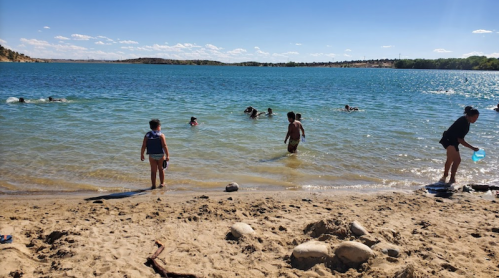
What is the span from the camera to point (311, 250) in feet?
13.5

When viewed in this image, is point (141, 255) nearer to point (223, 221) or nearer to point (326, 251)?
point (223, 221)

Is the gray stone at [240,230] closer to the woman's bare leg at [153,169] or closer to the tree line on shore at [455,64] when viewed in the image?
the woman's bare leg at [153,169]

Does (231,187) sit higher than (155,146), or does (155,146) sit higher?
(155,146)

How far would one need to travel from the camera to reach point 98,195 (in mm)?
6883

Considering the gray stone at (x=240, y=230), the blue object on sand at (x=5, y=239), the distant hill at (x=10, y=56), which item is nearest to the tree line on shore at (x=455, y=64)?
the gray stone at (x=240, y=230)

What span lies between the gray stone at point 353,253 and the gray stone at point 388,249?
208 millimetres

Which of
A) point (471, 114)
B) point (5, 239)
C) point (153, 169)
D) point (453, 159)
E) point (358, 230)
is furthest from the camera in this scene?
point (453, 159)

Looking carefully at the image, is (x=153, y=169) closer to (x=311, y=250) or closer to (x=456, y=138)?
(x=311, y=250)

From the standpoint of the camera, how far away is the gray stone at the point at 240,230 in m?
4.76

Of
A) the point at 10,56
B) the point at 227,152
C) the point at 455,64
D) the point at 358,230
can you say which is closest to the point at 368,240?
the point at 358,230

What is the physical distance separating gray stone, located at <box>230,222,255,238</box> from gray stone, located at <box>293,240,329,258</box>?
2.83 feet

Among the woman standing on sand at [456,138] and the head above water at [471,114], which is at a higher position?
the head above water at [471,114]

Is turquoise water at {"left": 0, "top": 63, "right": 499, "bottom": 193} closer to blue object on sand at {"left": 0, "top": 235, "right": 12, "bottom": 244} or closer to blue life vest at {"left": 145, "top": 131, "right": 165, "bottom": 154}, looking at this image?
blue life vest at {"left": 145, "top": 131, "right": 165, "bottom": 154}

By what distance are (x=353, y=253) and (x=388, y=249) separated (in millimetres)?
543
